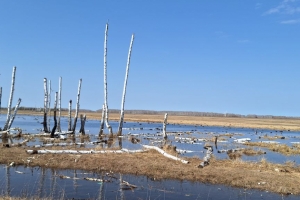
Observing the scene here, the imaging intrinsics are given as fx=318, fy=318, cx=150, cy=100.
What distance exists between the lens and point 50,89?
4197 cm

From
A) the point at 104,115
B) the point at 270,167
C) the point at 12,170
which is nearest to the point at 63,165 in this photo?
the point at 12,170

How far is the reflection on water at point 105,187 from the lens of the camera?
41.5 ft

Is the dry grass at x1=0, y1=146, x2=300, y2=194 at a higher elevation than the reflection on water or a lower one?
higher

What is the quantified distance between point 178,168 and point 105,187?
5012 mm

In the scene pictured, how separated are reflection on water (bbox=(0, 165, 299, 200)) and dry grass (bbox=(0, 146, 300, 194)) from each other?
80 cm

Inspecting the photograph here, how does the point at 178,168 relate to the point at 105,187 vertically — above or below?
above

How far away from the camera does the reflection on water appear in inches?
498

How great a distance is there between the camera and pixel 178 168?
683 inches

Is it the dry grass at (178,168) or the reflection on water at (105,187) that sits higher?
the dry grass at (178,168)

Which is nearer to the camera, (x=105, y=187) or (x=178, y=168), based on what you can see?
(x=105, y=187)

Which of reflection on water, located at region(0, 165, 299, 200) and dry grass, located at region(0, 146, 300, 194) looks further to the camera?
dry grass, located at region(0, 146, 300, 194)

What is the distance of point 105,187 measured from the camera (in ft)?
45.1

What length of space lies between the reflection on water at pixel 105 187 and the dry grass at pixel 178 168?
0.80m

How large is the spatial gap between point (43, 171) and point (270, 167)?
509 inches
